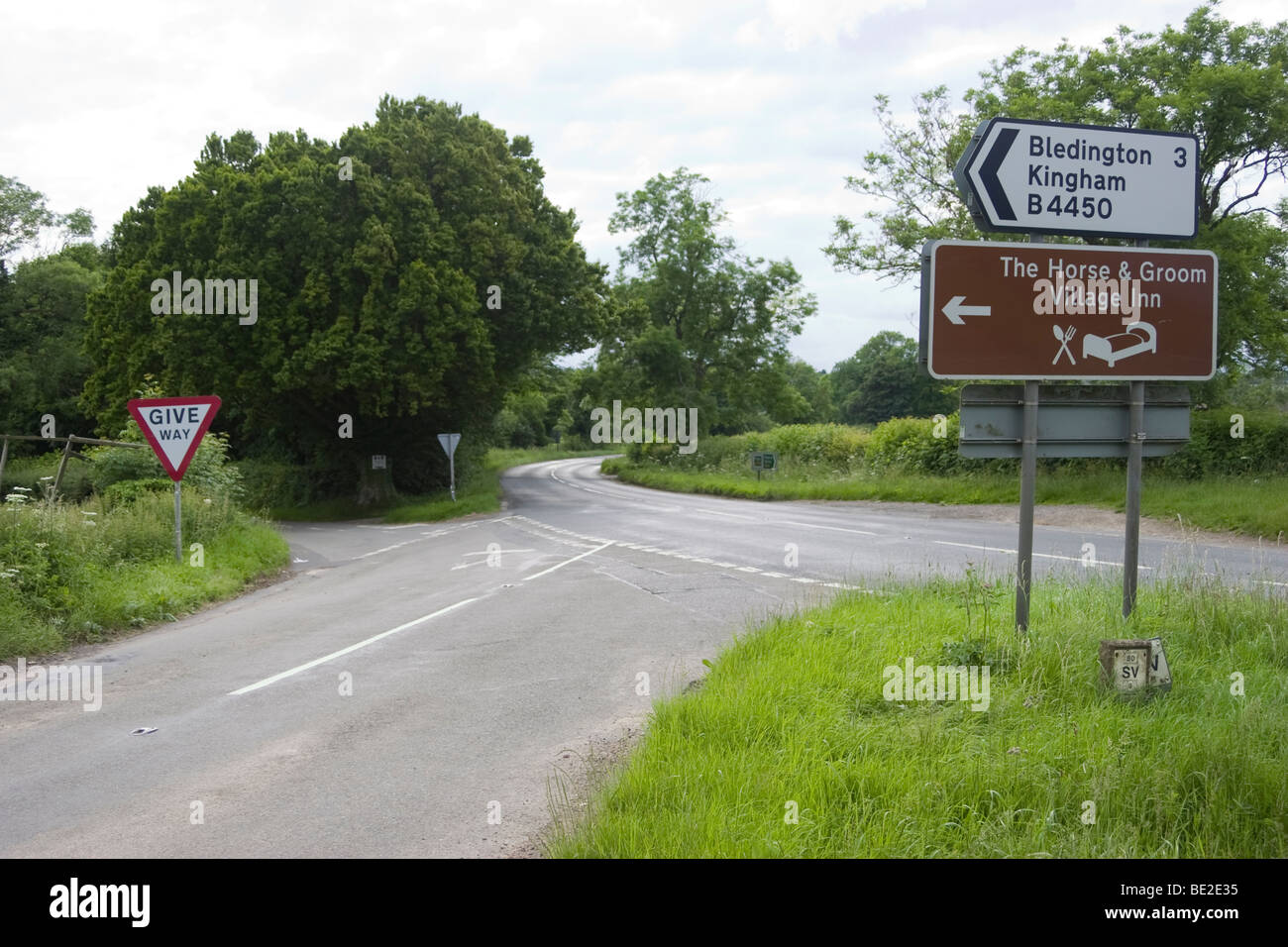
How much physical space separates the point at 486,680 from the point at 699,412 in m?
48.0

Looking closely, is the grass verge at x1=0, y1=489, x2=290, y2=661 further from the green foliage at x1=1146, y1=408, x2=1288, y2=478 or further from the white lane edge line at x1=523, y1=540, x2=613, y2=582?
the green foliage at x1=1146, y1=408, x2=1288, y2=478

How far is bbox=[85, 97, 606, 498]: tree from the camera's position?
29141 millimetres

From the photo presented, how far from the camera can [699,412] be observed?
5475cm

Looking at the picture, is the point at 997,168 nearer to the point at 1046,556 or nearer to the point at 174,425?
the point at 1046,556

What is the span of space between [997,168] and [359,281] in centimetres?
2659

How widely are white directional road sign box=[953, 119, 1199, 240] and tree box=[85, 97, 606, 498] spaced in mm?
24439

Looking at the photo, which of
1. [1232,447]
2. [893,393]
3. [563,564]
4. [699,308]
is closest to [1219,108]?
[1232,447]

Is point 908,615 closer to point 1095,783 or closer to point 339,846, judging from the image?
point 1095,783

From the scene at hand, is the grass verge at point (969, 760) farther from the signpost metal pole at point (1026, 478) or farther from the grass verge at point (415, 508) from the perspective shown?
the grass verge at point (415, 508)

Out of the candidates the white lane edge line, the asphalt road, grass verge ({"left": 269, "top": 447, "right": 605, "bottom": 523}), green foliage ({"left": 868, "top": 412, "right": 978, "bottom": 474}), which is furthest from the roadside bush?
the white lane edge line

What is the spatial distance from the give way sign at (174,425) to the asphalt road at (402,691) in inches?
86.6

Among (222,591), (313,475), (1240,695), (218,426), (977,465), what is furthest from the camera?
(218,426)

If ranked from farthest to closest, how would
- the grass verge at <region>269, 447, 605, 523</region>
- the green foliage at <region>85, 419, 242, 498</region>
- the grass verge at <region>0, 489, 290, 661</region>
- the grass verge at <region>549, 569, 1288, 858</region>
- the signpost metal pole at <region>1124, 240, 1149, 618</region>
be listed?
the grass verge at <region>269, 447, 605, 523</region>, the green foliage at <region>85, 419, 242, 498</region>, the grass verge at <region>0, 489, 290, 661</region>, the signpost metal pole at <region>1124, 240, 1149, 618</region>, the grass verge at <region>549, 569, 1288, 858</region>
